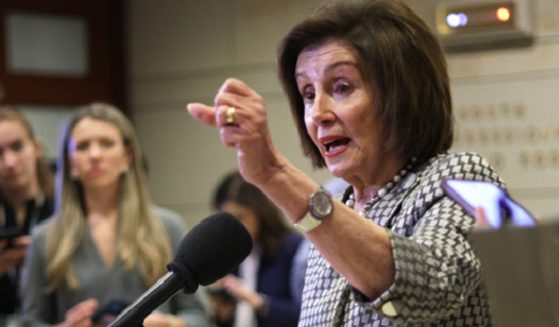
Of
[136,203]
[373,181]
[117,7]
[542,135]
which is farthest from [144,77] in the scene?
[373,181]

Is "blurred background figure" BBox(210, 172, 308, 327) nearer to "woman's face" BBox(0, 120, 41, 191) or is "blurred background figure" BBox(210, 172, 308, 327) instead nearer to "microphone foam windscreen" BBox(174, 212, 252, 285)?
"woman's face" BBox(0, 120, 41, 191)

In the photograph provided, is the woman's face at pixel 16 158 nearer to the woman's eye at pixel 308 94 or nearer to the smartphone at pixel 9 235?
the smartphone at pixel 9 235

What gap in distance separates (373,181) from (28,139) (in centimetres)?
289

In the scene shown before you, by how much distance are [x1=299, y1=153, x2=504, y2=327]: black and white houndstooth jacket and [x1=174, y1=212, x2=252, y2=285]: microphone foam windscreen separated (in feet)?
0.67

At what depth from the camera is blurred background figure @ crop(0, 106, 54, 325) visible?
4285 millimetres

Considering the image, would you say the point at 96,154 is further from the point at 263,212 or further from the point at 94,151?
the point at 263,212

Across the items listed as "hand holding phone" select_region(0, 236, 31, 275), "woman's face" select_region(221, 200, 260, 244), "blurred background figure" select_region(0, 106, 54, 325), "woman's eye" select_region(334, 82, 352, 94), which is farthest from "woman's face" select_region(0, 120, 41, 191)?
"woman's eye" select_region(334, 82, 352, 94)

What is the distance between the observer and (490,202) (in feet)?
4.90

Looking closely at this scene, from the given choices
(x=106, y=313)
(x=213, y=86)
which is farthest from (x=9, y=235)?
(x=213, y=86)

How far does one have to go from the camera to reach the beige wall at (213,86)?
5785 mm

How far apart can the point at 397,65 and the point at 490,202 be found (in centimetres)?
46

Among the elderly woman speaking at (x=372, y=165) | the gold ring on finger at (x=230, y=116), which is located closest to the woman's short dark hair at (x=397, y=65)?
the elderly woman speaking at (x=372, y=165)

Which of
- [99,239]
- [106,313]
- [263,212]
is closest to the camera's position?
[106,313]

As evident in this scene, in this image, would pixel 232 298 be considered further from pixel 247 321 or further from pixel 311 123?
pixel 311 123
